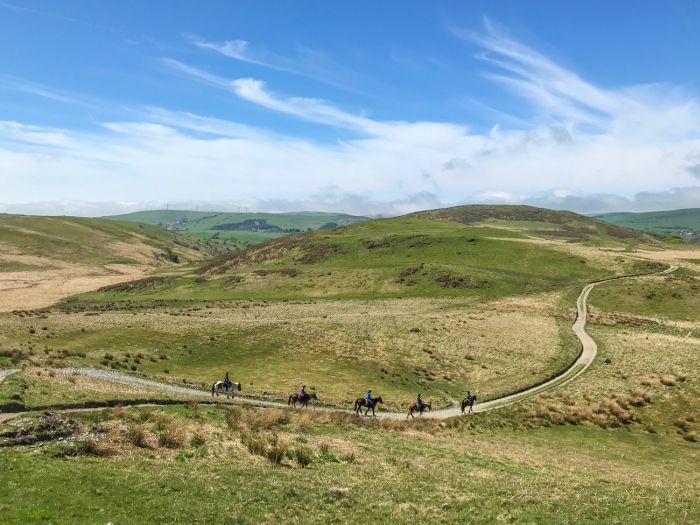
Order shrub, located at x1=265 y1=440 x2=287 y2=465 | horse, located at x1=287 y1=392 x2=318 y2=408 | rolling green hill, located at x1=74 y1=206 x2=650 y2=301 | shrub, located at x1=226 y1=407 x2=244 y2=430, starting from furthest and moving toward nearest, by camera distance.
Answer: rolling green hill, located at x1=74 y1=206 x2=650 y2=301
horse, located at x1=287 y1=392 x2=318 y2=408
shrub, located at x1=226 y1=407 x2=244 y2=430
shrub, located at x1=265 y1=440 x2=287 y2=465

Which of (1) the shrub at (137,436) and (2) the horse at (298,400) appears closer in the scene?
(1) the shrub at (137,436)

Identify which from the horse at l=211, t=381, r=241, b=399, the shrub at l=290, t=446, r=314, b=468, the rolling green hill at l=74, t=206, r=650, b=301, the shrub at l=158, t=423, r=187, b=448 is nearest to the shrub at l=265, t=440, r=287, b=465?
the shrub at l=290, t=446, r=314, b=468

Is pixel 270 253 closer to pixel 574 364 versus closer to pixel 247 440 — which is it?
pixel 574 364

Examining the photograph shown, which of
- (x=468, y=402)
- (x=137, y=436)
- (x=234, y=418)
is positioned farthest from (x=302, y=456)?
(x=468, y=402)

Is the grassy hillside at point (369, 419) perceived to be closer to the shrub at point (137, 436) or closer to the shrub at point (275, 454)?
the shrub at point (275, 454)

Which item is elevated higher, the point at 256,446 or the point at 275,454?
the point at 256,446

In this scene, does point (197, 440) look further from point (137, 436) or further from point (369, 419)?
point (369, 419)

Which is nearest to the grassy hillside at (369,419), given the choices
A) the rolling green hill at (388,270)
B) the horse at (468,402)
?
the horse at (468,402)

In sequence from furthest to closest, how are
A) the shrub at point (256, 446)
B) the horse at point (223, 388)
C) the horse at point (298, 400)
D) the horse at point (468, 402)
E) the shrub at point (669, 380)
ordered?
the shrub at point (669, 380)
the horse at point (468, 402)
the horse at point (223, 388)
the horse at point (298, 400)
the shrub at point (256, 446)

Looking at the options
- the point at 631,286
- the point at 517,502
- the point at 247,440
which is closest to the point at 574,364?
the point at 517,502

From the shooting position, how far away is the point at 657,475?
29.9 meters

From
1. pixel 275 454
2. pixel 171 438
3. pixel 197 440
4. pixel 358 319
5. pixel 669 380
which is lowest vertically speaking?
pixel 669 380

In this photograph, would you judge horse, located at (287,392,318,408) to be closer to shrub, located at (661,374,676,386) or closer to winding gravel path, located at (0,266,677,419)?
winding gravel path, located at (0,266,677,419)

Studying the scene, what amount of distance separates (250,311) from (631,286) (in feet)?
276
